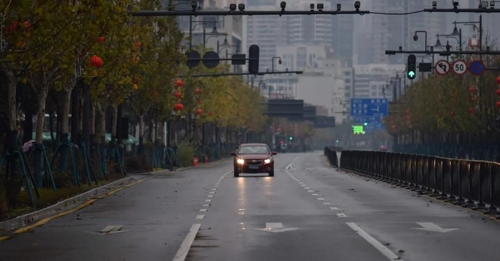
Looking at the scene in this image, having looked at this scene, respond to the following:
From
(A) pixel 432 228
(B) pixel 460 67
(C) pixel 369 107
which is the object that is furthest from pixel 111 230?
(C) pixel 369 107

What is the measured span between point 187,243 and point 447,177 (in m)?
16.6

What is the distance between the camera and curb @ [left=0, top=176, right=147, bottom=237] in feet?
87.2

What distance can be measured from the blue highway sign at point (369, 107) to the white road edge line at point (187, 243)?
13542 centimetres

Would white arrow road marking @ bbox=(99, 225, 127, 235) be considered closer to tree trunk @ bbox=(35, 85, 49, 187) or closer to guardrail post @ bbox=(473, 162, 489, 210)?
guardrail post @ bbox=(473, 162, 489, 210)

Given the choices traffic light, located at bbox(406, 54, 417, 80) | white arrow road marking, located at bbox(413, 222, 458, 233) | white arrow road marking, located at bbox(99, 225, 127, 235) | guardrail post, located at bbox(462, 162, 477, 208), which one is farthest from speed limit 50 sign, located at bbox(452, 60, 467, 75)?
white arrow road marking, located at bbox(99, 225, 127, 235)

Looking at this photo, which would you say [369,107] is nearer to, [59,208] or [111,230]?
[59,208]

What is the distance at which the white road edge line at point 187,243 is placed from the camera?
65.3ft

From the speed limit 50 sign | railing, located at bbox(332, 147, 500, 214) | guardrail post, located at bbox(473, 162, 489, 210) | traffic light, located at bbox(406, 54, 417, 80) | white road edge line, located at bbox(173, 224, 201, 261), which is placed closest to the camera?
white road edge line, located at bbox(173, 224, 201, 261)

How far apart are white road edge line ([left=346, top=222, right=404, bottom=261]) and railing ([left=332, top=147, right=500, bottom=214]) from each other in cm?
515

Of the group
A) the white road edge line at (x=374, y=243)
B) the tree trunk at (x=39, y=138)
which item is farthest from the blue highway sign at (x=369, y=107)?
the white road edge line at (x=374, y=243)

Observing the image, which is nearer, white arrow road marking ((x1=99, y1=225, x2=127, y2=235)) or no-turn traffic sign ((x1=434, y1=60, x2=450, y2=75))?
white arrow road marking ((x1=99, y1=225, x2=127, y2=235))

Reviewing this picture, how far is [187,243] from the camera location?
22.2 metres

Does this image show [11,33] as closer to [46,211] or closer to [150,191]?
[46,211]

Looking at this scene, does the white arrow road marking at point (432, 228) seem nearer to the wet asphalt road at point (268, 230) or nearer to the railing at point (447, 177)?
the wet asphalt road at point (268, 230)
